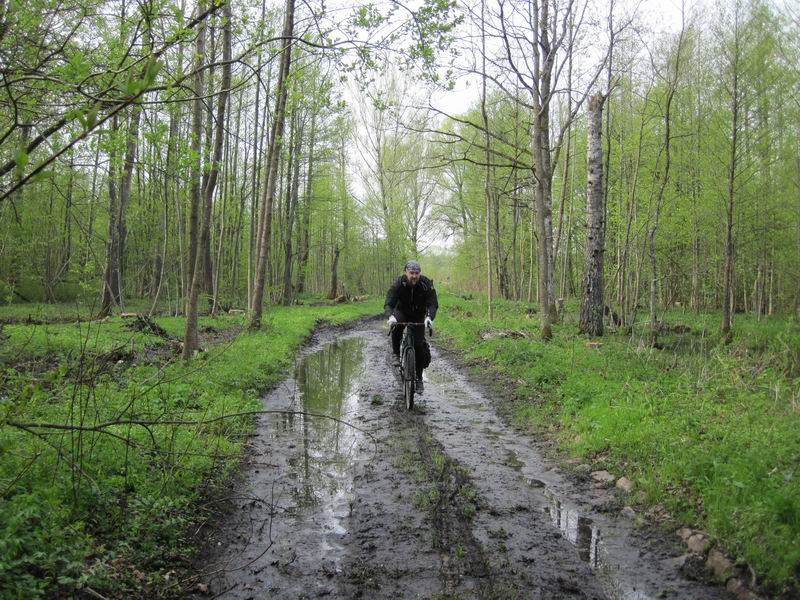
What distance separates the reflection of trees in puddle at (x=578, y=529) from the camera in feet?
12.1

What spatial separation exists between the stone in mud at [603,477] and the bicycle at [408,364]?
314 cm

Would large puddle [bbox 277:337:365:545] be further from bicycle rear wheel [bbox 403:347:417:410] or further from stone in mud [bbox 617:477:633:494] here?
→ stone in mud [bbox 617:477:633:494]

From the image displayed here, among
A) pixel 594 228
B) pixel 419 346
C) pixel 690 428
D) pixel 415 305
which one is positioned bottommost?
pixel 690 428

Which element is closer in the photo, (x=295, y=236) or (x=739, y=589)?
(x=739, y=589)

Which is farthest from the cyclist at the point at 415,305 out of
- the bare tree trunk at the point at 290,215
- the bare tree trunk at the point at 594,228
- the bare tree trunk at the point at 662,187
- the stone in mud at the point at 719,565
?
the bare tree trunk at the point at 290,215

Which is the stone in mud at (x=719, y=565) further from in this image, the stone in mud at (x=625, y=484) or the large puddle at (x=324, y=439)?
the large puddle at (x=324, y=439)

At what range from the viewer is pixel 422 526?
13.2 feet

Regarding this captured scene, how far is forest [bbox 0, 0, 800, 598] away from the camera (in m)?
3.43

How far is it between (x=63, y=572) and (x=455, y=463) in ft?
11.8

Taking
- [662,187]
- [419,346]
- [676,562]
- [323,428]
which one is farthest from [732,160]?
[676,562]

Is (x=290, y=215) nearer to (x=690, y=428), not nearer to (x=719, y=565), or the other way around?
(x=690, y=428)

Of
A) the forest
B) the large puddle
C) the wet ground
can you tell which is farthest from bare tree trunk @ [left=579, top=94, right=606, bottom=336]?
the wet ground

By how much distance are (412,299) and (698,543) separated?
5410 mm

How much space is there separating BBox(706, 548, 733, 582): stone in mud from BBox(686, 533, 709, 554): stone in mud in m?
0.08
